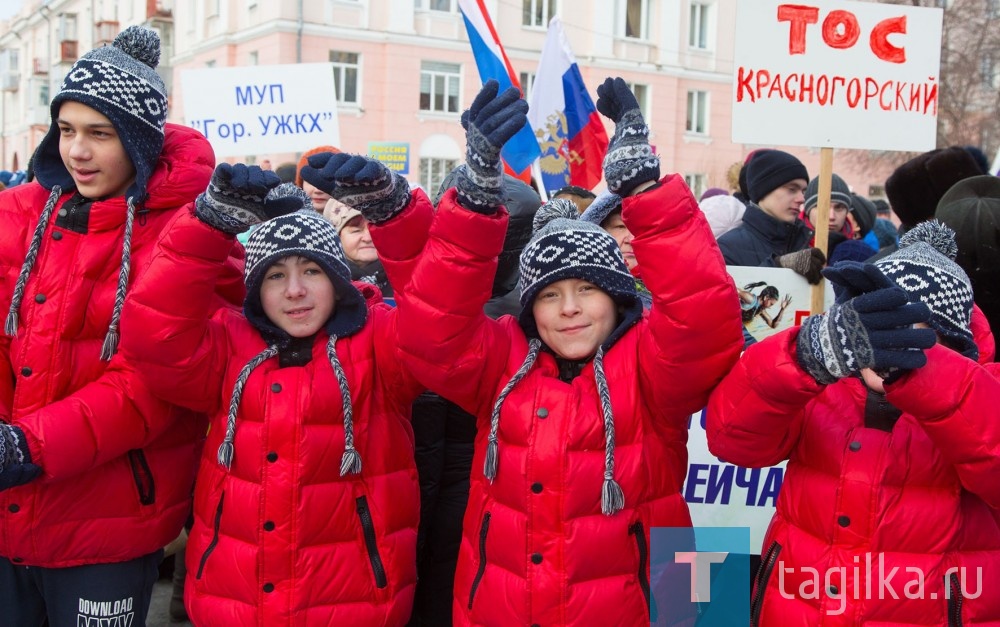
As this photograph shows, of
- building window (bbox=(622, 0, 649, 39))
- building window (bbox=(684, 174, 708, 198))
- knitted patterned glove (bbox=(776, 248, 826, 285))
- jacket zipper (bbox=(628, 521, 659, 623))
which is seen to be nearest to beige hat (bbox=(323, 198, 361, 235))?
knitted patterned glove (bbox=(776, 248, 826, 285))

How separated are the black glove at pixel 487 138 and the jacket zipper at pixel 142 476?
1.26 m

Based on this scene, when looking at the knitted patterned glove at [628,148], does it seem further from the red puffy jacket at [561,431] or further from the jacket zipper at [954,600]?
the jacket zipper at [954,600]

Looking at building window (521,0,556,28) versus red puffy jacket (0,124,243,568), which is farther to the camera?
building window (521,0,556,28)

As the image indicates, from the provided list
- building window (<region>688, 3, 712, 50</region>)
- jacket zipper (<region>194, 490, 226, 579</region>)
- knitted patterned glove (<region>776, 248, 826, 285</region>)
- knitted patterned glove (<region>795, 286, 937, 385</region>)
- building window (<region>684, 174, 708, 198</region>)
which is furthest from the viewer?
building window (<region>688, 3, 712, 50</region>)

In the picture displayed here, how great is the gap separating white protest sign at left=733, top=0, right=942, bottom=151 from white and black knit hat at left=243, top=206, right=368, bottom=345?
5.98 feet

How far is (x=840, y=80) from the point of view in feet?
12.5

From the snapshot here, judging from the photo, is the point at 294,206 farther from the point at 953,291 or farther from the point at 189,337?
the point at 953,291

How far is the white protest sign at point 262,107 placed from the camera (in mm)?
6699

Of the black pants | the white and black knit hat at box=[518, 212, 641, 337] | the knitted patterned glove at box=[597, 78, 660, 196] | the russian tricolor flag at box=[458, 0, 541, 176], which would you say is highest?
the russian tricolor flag at box=[458, 0, 541, 176]

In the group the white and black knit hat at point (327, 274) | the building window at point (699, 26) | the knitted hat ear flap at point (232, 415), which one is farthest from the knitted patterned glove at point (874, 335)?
the building window at point (699, 26)

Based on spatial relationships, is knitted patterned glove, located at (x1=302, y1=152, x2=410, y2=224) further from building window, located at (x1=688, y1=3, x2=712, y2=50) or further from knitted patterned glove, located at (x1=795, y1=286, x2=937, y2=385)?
building window, located at (x1=688, y1=3, x2=712, y2=50)

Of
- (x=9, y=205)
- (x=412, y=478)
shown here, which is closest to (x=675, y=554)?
(x=412, y=478)

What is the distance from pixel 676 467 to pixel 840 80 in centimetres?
207

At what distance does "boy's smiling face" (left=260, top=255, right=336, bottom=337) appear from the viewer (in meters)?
2.64
